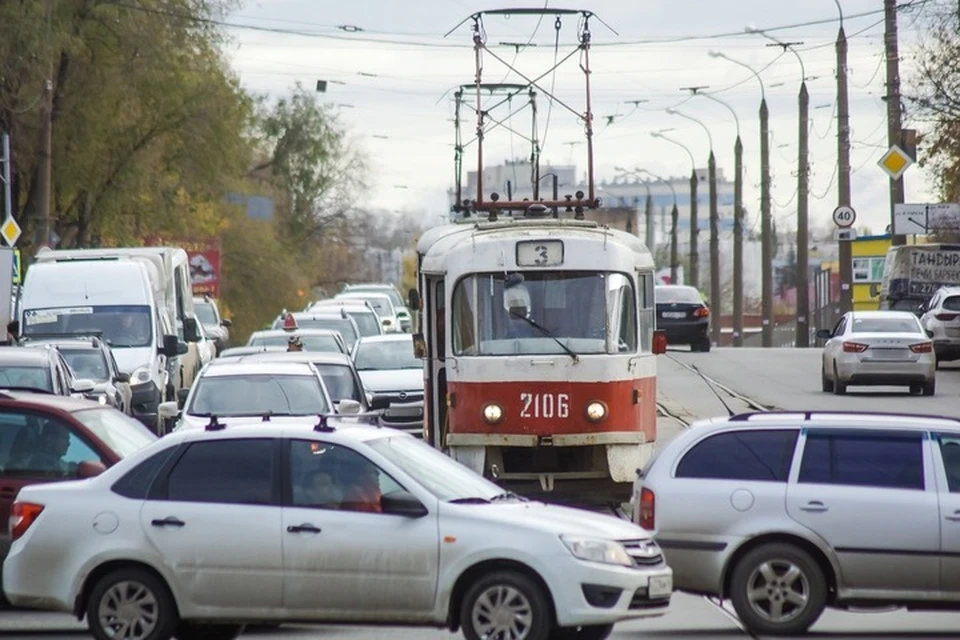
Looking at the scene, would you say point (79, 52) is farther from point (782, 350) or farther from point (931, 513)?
point (931, 513)

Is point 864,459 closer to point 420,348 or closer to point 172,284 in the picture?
point 420,348

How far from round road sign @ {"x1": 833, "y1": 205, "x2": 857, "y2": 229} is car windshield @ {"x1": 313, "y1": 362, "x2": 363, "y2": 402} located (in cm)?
2641

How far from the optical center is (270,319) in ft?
262

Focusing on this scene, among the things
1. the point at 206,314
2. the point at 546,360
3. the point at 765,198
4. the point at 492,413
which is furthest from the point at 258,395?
the point at 765,198

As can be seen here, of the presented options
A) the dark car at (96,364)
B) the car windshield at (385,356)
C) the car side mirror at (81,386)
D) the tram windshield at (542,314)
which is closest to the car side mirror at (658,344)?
the tram windshield at (542,314)

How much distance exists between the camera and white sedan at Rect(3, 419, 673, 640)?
11148mm

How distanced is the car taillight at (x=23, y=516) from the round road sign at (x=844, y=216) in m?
38.8

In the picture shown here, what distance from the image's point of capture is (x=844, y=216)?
49.4 metres

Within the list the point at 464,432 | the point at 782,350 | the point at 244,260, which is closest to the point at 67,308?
the point at 464,432

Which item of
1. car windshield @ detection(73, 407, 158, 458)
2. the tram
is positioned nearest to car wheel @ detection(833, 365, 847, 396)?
the tram

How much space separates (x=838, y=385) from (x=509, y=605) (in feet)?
80.7

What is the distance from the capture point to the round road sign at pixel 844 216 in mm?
49125

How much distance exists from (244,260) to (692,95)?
21.0 metres

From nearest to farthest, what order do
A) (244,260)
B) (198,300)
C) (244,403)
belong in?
(244,403) → (198,300) → (244,260)
